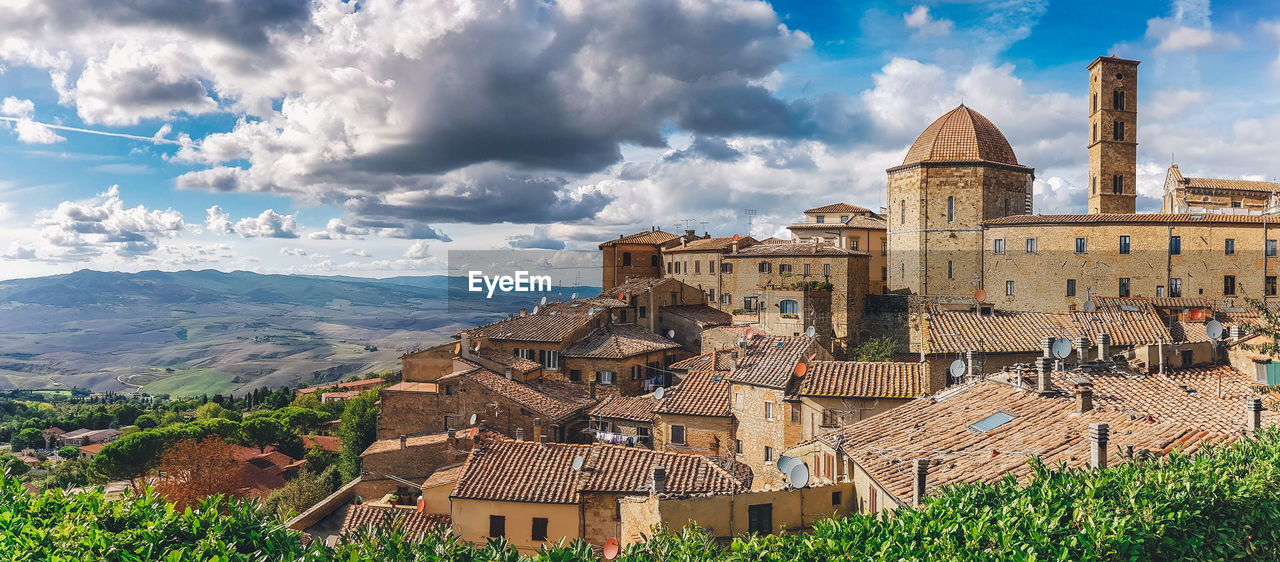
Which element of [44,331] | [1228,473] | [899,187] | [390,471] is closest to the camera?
[1228,473]

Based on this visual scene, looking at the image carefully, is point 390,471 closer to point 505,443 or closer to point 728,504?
point 505,443

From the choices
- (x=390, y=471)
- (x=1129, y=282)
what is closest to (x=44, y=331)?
(x=390, y=471)

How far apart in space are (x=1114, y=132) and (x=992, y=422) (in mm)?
44833

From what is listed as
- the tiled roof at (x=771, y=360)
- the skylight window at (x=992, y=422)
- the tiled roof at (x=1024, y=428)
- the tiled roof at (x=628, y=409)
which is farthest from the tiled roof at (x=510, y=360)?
the skylight window at (x=992, y=422)

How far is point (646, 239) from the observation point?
65.6m

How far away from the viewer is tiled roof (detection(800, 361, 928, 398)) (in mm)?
21281

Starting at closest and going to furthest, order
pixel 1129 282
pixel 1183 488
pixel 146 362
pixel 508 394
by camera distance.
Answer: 1. pixel 1183 488
2. pixel 508 394
3. pixel 1129 282
4. pixel 146 362

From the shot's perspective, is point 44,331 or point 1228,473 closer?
point 1228,473

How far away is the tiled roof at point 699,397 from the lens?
27.0 m

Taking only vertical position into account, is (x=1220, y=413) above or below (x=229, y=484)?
above

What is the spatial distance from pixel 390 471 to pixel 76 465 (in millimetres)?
34214

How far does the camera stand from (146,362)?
142m

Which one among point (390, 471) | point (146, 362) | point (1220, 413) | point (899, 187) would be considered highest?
point (899, 187)

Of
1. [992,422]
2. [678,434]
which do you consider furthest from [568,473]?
[992,422]
